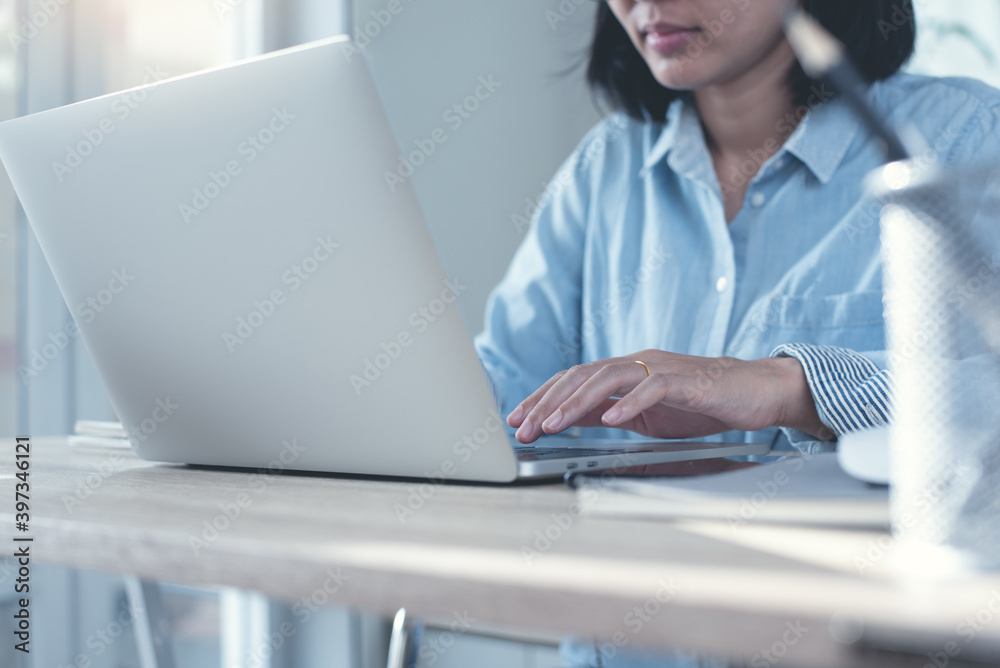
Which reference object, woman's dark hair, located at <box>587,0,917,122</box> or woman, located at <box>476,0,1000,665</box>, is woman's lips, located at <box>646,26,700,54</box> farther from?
woman's dark hair, located at <box>587,0,917,122</box>

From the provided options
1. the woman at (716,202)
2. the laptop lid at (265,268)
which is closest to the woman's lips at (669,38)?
the woman at (716,202)

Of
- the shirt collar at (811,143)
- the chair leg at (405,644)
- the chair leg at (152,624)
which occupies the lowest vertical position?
the chair leg at (405,644)

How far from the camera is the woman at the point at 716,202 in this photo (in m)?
1.19

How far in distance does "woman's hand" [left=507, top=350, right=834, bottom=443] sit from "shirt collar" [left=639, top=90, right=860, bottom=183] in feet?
1.66

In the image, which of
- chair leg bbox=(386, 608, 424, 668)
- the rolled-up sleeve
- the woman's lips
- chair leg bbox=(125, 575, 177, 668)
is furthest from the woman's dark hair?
chair leg bbox=(125, 575, 177, 668)

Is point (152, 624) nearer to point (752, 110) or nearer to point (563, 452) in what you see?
point (563, 452)

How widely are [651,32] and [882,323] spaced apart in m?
0.51

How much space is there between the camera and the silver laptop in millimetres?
542

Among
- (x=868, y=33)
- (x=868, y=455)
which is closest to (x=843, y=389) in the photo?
(x=868, y=455)

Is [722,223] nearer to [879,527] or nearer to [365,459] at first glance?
[365,459]

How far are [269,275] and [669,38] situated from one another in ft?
2.68

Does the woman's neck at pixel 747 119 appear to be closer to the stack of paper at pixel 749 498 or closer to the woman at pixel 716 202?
the woman at pixel 716 202

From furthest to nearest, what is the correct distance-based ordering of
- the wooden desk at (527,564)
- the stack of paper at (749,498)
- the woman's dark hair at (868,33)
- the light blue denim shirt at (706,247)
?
the woman's dark hair at (868,33), the light blue denim shirt at (706,247), the stack of paper at (749,498), the wooden desk at (527,564)

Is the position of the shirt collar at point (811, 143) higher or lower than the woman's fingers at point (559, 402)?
higher
